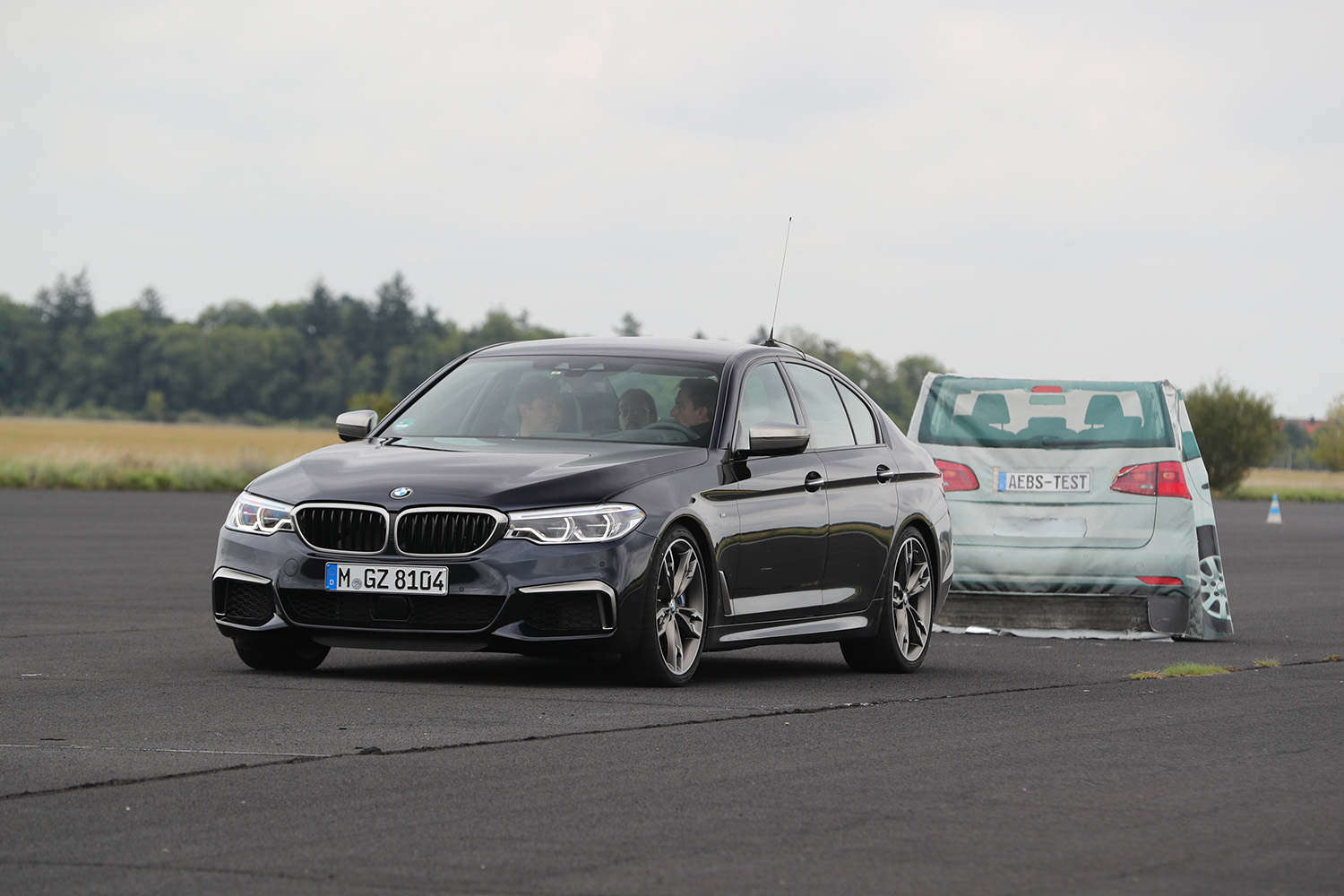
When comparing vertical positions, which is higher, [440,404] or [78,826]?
[440,404]

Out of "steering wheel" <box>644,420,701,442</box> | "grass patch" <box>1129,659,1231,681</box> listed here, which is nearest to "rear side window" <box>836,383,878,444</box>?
"steering wheel" <box>644,420,701,442</box>

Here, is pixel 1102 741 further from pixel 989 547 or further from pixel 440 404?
pixel 989 547

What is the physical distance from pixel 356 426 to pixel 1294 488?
258 feet

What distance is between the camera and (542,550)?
941 cm

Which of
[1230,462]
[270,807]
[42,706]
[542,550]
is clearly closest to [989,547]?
[542,550]

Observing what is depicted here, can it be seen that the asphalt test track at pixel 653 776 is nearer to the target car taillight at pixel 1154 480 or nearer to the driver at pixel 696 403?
the driver at pixel 696 403

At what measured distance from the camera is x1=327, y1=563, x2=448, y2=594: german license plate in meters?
9.43

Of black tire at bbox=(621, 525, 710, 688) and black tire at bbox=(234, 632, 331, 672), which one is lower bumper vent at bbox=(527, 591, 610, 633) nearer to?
black tire at bbox=(621, 525, 710, 688)

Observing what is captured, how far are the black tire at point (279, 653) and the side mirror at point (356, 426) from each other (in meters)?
1.12

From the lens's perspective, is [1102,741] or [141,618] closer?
[1102,741]

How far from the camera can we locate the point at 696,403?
10.6 metres

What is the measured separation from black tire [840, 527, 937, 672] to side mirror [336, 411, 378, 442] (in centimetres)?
289

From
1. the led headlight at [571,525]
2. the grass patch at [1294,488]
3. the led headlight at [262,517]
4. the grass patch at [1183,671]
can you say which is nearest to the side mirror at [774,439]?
the led headlight at [571,525]

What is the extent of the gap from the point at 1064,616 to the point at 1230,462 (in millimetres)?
66751
